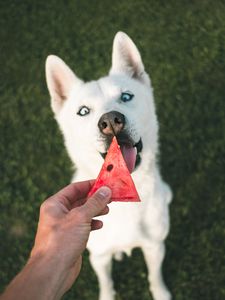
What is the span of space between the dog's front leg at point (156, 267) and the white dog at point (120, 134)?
0.04 ft

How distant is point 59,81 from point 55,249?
1520 mm

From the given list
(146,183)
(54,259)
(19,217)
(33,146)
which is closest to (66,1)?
(33,146)

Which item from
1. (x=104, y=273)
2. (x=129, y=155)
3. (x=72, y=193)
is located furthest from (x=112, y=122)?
(x=104, y=273)

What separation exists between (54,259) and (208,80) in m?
3.79

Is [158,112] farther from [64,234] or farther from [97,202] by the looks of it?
[64,234]

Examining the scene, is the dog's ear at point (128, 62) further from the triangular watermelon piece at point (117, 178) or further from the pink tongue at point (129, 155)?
the triangular watermelon piece at point (117, 178)

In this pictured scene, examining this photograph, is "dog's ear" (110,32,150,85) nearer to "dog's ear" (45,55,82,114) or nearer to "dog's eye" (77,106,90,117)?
"dog's ear" (45,55,82,114)

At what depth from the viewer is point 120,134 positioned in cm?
316

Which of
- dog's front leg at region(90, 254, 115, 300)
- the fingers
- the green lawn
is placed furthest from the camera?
the green lawn

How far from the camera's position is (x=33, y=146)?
564cm

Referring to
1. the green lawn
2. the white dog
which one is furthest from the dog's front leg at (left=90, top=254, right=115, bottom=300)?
the green lawn

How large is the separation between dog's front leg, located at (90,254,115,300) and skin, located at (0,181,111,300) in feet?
3.66

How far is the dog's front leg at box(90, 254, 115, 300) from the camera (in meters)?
3.92

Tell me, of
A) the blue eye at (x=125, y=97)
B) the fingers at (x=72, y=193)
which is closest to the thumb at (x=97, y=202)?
the fingers at (x=72, y=193)
